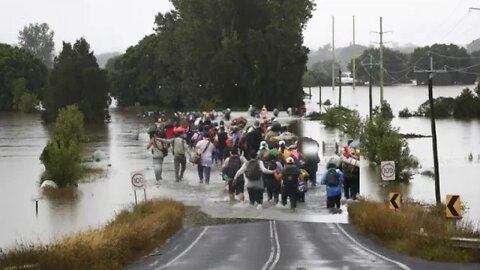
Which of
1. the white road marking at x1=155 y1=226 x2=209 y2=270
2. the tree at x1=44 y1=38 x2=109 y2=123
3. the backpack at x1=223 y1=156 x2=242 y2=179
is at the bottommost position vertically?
the white road marking at x1=155 y1=226 x2=209 y2=270

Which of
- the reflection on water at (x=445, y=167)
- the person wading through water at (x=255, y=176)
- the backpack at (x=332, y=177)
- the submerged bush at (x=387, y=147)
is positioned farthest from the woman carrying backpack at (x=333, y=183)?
the submerged bush at (x=387, y=147)

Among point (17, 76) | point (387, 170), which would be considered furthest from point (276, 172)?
point (17, 76)

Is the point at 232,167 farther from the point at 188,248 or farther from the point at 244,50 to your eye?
the point at 244,50

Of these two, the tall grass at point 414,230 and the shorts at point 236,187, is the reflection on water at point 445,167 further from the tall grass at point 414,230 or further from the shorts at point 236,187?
the tall grass at point 414,230

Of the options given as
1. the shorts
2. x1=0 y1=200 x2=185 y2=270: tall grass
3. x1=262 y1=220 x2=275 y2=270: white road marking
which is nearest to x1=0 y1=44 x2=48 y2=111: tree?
the shorts

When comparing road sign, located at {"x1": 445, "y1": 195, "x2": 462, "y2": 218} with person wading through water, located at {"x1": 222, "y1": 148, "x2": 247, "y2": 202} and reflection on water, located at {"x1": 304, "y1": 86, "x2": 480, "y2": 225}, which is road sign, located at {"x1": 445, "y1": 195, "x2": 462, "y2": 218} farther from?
person wading through water, located at {"x1": 222, "y1": 148, "x2": 247, "y2": 202}

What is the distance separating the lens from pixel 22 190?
33.8 metres

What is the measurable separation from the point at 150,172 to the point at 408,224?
59.0 feet

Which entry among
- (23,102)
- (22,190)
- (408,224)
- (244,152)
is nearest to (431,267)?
(408,224)

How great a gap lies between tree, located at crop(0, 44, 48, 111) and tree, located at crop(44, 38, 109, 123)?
45.7m

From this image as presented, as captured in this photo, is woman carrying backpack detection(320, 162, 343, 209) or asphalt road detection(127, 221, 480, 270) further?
woman carrying backpack detection(320, 162, 343, 209)

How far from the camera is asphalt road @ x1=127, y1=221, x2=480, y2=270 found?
50.5 feet

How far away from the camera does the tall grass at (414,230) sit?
1606cm

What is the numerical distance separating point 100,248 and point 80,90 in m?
82.2
